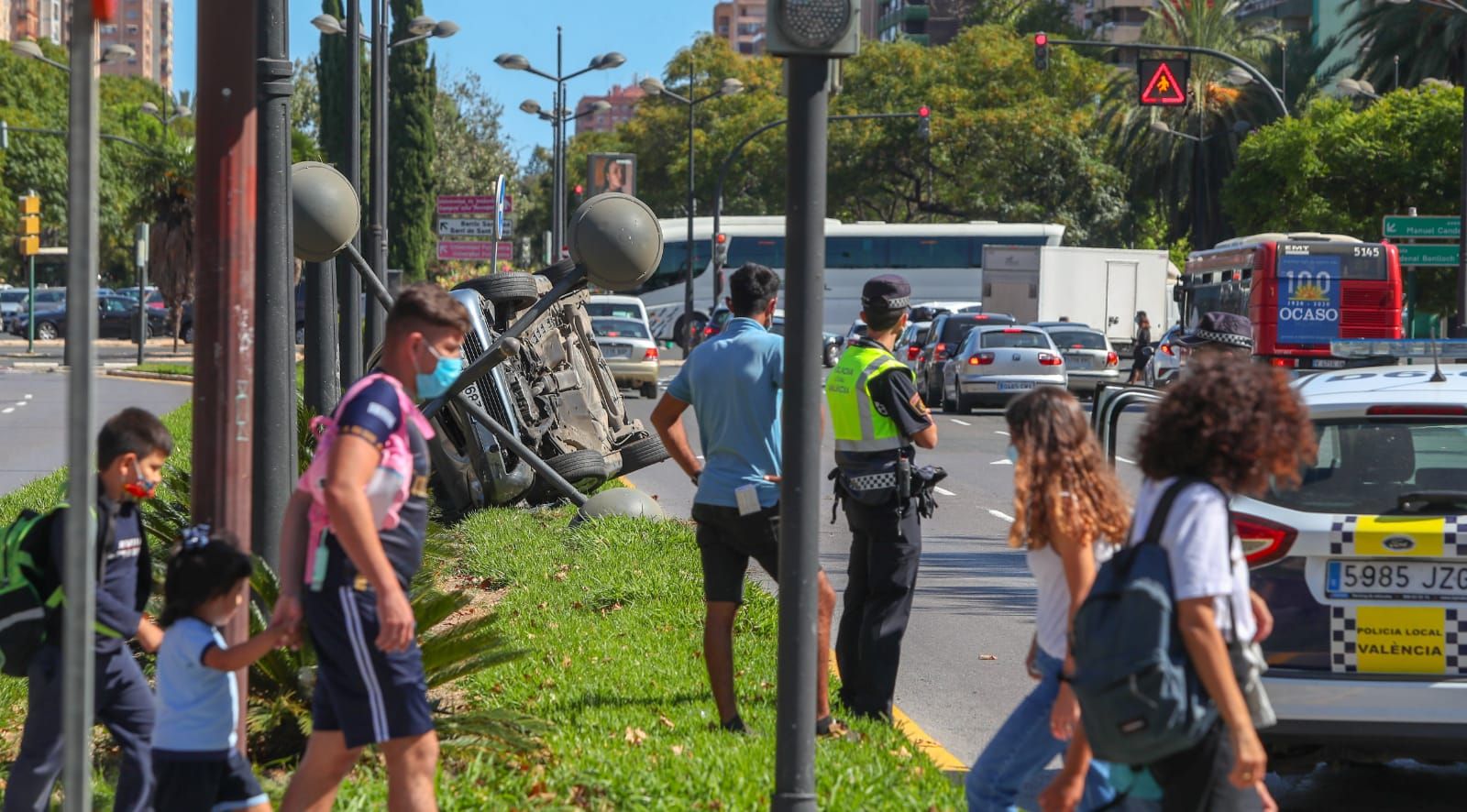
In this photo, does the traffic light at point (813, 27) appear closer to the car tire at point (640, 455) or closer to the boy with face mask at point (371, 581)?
the boy with face mask at point (371, 581)

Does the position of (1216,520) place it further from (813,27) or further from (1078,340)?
(1078,340)

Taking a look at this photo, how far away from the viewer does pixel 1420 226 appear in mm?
23812

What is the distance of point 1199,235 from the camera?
59438 millimetres

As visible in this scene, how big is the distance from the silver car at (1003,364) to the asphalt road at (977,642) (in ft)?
34.1

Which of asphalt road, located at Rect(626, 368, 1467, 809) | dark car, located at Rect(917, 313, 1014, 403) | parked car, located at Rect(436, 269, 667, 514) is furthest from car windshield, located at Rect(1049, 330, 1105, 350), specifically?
parked car, located at Rect(436, 269, 667, 514)

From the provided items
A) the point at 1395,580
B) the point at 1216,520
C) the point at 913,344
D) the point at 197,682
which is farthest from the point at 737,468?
the point at 913,344

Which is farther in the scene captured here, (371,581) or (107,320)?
(107,320)

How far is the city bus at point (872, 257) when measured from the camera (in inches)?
2371

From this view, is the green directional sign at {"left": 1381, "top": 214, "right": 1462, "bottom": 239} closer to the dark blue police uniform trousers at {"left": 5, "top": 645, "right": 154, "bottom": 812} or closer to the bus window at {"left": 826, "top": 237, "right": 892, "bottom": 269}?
the dark blue police uniform trousers at {"left": 5, "top": 645, "right": 154, "bottom": 812}

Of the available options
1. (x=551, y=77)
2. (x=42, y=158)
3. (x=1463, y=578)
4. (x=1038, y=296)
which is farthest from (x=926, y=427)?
(x=42, y=158)

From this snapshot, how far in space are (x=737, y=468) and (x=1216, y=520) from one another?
2.90 m

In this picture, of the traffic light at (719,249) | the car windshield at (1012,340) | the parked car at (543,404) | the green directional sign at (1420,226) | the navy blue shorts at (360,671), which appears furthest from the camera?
the traffic light at (719,249)

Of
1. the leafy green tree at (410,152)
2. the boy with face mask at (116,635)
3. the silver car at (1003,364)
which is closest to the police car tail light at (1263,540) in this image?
the boy with face mask at (116,635)

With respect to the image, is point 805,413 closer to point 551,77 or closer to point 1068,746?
point 1068,746
